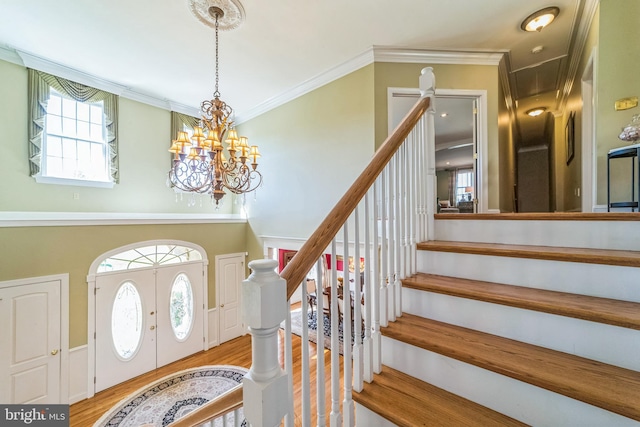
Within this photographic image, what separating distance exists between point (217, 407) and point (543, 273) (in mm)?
1653

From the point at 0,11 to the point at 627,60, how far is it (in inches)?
250

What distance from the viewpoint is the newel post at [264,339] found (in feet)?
2.31

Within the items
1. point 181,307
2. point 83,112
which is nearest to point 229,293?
point 181,307

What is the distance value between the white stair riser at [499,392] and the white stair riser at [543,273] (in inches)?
22.5

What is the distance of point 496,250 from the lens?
1.37m

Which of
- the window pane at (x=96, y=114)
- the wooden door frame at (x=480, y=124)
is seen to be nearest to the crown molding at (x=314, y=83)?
the wooden door frame at (x=480, y=124)

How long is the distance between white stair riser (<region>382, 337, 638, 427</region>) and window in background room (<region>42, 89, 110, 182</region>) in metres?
5.00

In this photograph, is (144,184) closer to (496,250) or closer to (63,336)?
(63,336)

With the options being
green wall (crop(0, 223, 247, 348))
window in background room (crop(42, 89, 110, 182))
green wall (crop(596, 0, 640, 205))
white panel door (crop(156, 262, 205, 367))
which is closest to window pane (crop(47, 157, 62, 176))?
window in background room (crop(42, 89, 110, 182))

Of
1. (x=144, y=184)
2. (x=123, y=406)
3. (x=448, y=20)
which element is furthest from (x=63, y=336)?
(x=448, y=20)

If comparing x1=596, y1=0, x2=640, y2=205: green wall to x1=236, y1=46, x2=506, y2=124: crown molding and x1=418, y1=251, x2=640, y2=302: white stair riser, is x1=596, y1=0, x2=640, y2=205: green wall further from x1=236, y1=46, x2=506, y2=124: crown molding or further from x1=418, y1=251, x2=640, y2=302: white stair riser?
x1=418, y1=251, x2=640, y2=302: white stair riser

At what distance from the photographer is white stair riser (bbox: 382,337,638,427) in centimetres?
83

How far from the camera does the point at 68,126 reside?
149 inches

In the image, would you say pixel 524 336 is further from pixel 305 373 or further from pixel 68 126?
pixel 68 126
